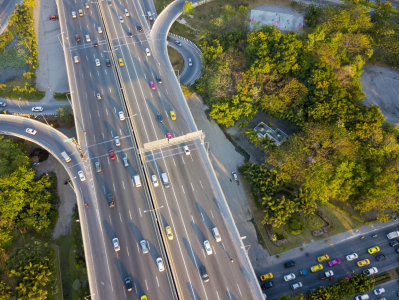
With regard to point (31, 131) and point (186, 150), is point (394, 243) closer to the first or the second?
point (186, 150)

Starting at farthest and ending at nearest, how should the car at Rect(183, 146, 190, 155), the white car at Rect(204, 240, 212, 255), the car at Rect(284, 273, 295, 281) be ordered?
the car at Rect(183, 146, 190, 155), the car at Rect(284, 273, 295, 281), the white car at Rect(204, 240, 212, 255)

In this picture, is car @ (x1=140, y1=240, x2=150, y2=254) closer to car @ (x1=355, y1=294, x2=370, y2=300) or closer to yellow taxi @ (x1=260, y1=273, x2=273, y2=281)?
yellow taxi @ (x1=260, y1=273, x2=273, y2=281)

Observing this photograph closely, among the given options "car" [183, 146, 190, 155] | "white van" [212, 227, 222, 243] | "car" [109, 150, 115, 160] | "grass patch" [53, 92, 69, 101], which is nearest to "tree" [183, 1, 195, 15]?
"grass patch" [53, 92, 69, 101]

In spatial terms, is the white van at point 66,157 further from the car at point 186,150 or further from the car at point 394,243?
the car at point 394,243

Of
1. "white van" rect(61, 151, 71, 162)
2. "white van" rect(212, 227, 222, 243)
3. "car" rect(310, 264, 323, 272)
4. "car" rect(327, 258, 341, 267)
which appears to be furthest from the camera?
"white van" rect(61, 151, 71, 162)

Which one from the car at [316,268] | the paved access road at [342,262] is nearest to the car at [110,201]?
the paved access road at [342,262]

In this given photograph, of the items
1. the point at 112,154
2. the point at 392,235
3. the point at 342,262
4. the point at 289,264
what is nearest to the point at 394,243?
the point at 392,235

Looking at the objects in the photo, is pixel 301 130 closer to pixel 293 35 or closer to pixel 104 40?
pixel 293 35
